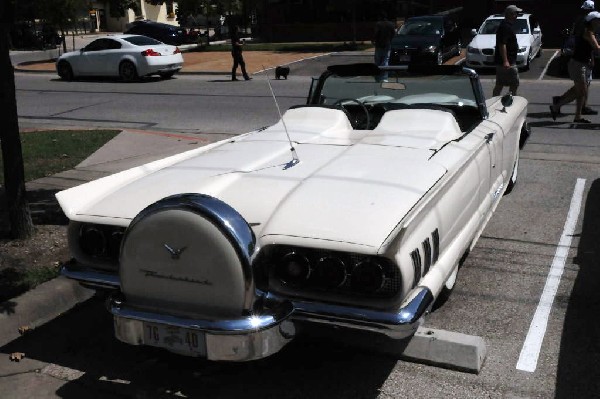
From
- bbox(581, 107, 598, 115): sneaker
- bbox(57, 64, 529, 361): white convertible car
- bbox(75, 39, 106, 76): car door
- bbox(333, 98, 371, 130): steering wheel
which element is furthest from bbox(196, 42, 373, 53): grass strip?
bbox(57, 64, 529, 361): white convertible car

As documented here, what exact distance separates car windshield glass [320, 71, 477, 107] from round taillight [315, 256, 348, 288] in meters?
2.77

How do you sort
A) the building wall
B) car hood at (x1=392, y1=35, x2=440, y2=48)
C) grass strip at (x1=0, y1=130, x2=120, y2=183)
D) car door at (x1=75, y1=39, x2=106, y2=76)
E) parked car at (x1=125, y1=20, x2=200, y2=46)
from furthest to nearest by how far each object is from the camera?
the building wall → parked car at (x1=125, y1=20, x2=200, y2=46) → car door at (x1=75, y1=39, x2=106, y2=76) → car hood at (x1=392, y1=35, x2=440, y2=48) → grass strip at (x1=0, y1=130, x2=120, y2=183)

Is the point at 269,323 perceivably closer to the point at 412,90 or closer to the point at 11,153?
the point at 412,90

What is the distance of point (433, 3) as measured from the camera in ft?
113

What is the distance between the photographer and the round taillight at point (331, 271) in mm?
3584

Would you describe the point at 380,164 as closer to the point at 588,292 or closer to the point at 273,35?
the point at 588,292

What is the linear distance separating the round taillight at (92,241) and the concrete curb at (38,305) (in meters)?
0.74

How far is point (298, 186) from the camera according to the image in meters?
4.15

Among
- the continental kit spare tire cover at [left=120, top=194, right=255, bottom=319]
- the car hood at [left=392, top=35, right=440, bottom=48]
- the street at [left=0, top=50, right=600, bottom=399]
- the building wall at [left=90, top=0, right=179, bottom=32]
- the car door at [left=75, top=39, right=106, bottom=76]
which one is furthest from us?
the building wall at [left=90, top=0, right=179, bottom=32]

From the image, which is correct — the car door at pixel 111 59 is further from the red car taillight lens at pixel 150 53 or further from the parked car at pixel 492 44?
the parked car at pixel 492 44

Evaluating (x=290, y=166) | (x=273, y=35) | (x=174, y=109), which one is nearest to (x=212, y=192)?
(x=290, y=166)

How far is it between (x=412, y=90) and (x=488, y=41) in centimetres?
1419

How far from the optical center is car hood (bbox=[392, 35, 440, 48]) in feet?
65.8

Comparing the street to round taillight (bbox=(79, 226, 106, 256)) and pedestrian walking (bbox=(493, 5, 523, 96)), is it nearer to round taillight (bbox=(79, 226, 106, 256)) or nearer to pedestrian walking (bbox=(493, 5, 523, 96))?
round taillight (bbox=(79, 226, 106, 256))
